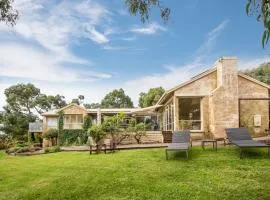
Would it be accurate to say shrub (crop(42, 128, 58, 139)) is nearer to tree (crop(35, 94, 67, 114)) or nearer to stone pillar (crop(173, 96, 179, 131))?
stone pillar (crop(173, 96, 179, 131))

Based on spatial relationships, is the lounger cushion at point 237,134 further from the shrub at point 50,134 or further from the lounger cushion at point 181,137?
the shrub at point 50,134

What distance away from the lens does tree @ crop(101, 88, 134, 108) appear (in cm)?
6912

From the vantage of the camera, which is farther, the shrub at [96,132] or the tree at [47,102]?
the tree at [47,102]

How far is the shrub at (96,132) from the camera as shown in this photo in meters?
23.7

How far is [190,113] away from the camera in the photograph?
22984 millimetres

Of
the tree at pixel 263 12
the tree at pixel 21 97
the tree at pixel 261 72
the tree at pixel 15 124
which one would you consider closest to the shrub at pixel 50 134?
the tree at pixel 15 124

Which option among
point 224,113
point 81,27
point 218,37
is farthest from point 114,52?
point 224,113

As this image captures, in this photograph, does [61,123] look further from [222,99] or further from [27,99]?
[27,99]

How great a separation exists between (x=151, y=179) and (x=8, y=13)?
6.65 metres

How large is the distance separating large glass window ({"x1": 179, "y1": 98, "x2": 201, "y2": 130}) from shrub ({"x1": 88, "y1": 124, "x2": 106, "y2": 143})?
643cm

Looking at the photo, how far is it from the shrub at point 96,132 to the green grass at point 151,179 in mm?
9790

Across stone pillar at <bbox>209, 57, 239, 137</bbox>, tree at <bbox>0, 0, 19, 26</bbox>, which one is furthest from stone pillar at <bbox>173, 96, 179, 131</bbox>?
tree at <bbox>0, 0, 19, 26</bbox>

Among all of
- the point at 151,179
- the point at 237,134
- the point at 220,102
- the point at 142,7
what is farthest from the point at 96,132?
the point at 142,7

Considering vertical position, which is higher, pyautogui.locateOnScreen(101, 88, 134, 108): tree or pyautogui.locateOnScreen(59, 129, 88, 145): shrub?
pyautogui.locateOnScreen(101, 88, 134, 108): tree
